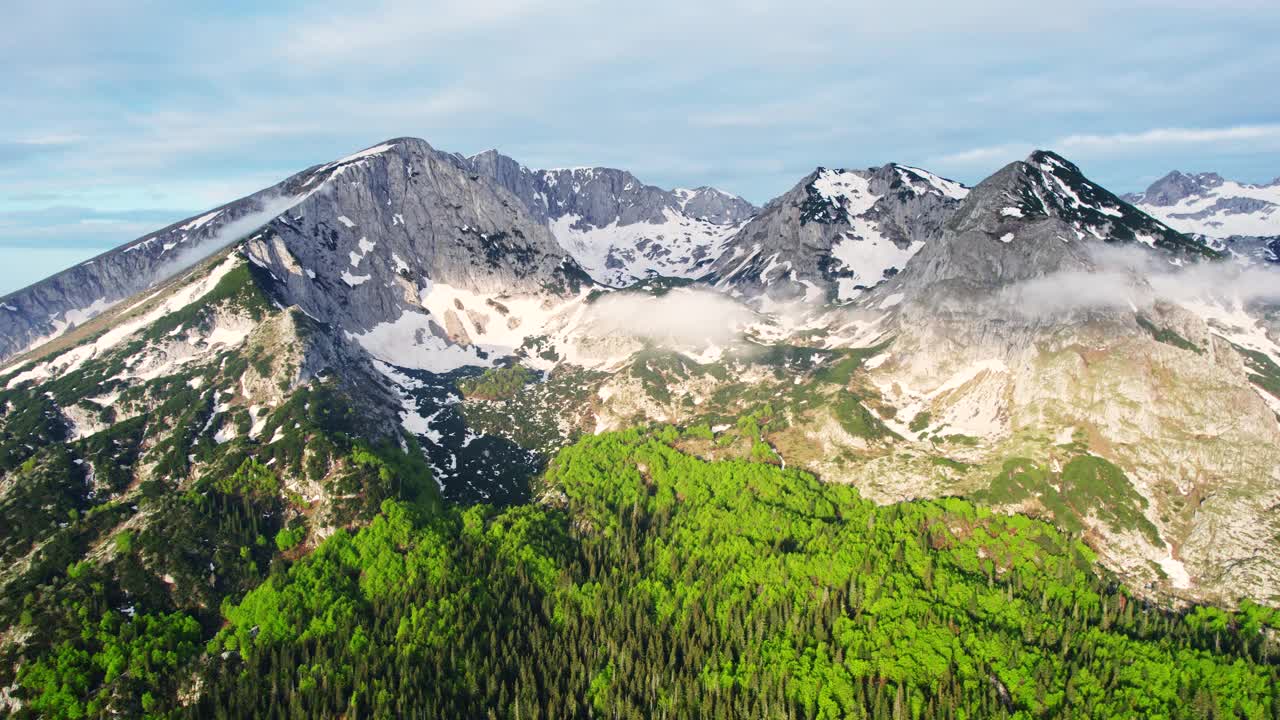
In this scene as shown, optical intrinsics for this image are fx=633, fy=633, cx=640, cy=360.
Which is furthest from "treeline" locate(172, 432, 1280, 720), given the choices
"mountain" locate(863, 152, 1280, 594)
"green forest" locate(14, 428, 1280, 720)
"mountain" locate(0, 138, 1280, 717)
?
"mountain" locate(863, 152, 1280, 594)

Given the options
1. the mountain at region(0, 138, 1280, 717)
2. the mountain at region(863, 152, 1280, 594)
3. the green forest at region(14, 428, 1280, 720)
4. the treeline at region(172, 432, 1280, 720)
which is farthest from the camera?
the mountain at region(863, 152, 1280, 594)

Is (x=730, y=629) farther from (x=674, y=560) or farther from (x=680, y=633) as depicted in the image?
(x=674, y=560)

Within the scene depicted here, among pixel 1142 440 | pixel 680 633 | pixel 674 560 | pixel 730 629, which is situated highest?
pixel 1142 440

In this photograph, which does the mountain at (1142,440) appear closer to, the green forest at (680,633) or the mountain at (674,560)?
the mountain at (674,560)

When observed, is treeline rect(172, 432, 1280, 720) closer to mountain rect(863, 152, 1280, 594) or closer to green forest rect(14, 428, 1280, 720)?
green forest rect(14, 428, 1280, 720)

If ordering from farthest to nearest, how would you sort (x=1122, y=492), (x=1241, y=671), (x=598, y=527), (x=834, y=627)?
1. (x=598, y=527)
2. (x=1122, y=492)
3. (x=834, y=627)
4. (x=1241, y=671)

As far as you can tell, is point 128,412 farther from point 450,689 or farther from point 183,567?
point 450,689

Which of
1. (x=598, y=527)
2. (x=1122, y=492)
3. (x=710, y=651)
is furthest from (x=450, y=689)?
(x=1122, y=492)

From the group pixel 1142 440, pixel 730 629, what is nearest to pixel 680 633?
pixel 730 629

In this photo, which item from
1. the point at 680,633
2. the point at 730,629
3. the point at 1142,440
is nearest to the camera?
the point at 680,633
